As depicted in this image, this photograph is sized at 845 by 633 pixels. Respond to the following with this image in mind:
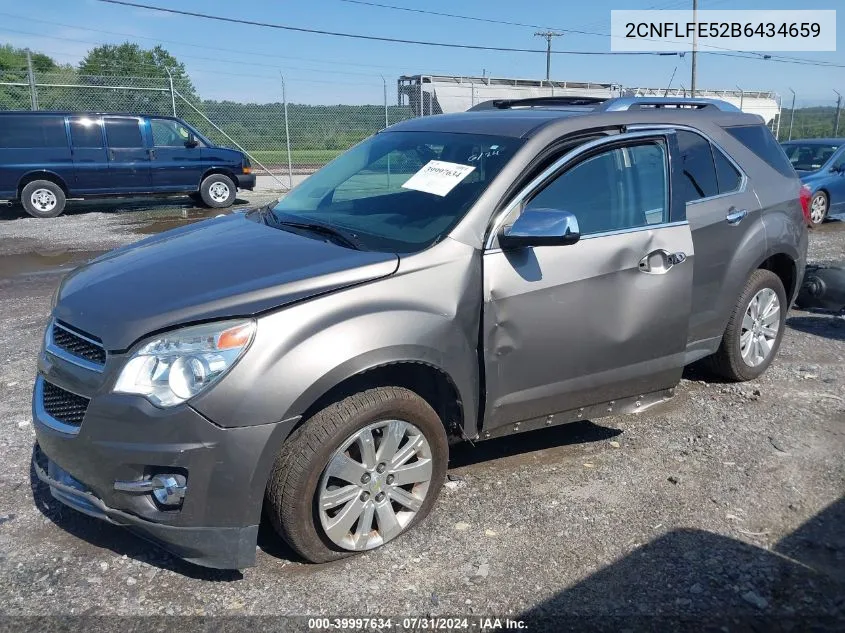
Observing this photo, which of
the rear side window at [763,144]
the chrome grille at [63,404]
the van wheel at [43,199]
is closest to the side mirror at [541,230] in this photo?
the chrome grille at [63,404]

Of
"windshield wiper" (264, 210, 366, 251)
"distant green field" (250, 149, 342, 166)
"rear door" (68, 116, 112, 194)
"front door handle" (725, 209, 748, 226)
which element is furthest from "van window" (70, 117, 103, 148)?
"front door handle" (725, 209, 748, 226)

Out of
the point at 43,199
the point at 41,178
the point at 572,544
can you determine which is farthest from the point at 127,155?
the point at 572,544

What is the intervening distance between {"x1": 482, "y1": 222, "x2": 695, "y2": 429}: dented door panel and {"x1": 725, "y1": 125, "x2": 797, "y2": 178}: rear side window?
1.26m

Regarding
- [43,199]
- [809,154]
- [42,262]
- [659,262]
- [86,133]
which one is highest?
[86,133]

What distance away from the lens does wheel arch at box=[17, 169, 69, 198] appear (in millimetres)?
13422

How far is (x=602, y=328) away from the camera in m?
3.66

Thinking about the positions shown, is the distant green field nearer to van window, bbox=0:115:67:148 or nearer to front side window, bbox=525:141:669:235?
van window, bbox=0:115:67:148

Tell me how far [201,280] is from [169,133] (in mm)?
12923

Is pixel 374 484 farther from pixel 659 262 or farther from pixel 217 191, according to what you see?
pixel 217 191

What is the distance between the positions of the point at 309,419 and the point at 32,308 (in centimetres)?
536

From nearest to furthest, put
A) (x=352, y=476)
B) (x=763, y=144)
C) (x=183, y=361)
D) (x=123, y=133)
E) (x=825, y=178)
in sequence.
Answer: (x=183, y=361) → (x=352, y=476) → (x=763, y=144) → (x=825, y=178) → (x=123, y=133)

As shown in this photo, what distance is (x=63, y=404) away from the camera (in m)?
2.96

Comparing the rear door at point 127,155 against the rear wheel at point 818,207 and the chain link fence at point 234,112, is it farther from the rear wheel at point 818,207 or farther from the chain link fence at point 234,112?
the rear wheel at point 818,207

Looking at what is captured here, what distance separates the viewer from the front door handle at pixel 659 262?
3812mm
